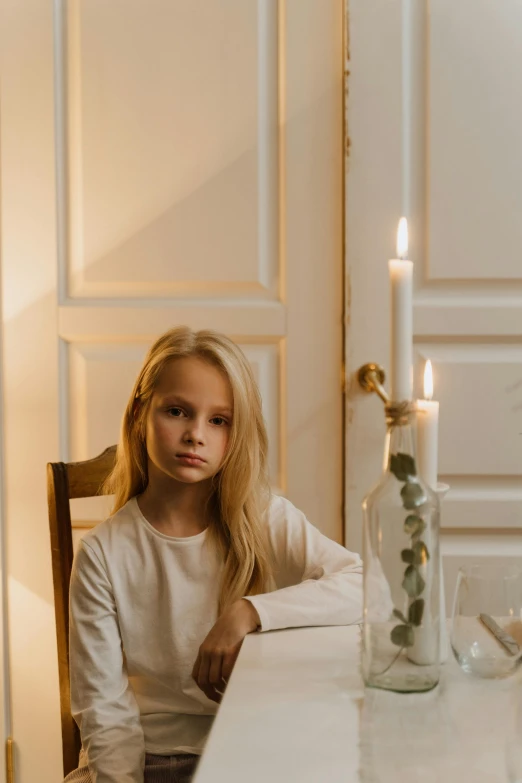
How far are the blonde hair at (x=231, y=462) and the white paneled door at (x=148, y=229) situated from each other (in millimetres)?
675

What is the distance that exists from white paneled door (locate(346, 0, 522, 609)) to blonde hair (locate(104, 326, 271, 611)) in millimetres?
703

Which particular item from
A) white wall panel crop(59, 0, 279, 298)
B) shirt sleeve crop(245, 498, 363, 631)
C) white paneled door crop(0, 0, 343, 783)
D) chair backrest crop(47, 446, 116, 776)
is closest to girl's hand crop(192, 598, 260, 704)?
shirt sleeve crop(245, 498, 363, 631)

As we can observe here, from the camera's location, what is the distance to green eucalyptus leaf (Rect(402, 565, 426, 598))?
2.68ft

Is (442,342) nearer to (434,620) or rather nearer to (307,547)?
(307,547)

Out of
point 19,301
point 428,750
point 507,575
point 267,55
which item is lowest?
point 428,750

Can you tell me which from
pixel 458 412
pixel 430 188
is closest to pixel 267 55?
pixel 430 188

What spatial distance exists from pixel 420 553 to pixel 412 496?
5 cm

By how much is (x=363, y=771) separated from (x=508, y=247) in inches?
60.3

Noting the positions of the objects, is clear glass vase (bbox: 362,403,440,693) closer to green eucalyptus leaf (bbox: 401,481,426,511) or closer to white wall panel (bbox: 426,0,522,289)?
green eucalyptus leaf (bbox: 401,481,426,511)

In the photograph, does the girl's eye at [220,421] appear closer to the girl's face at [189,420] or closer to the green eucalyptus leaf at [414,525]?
the girl's face at [189,420]

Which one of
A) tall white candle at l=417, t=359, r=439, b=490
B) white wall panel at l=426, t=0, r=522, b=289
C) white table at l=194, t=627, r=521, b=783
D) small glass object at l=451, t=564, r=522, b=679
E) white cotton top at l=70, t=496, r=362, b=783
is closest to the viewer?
white table at l=194, t=627, r=521, b=783

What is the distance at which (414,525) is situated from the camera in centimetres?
82

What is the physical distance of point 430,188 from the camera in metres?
2.00

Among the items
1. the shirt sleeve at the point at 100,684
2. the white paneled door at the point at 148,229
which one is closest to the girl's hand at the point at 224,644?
the shirt sleeve at the point at 100,684
